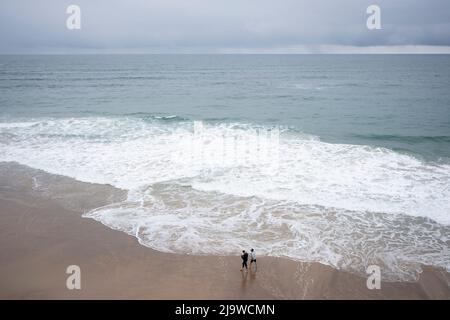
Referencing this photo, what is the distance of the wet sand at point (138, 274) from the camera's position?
446 inches

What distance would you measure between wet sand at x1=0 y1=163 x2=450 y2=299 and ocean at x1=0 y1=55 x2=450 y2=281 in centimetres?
66

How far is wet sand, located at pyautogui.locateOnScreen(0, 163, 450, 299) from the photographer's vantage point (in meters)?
11.3

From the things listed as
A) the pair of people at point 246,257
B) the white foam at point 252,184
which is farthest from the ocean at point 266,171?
the pair of people at point 246,257

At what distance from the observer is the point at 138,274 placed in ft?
39.8

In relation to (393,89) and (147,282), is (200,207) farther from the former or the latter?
(393,89)

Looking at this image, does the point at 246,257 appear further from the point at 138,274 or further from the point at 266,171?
the point at 266,171
